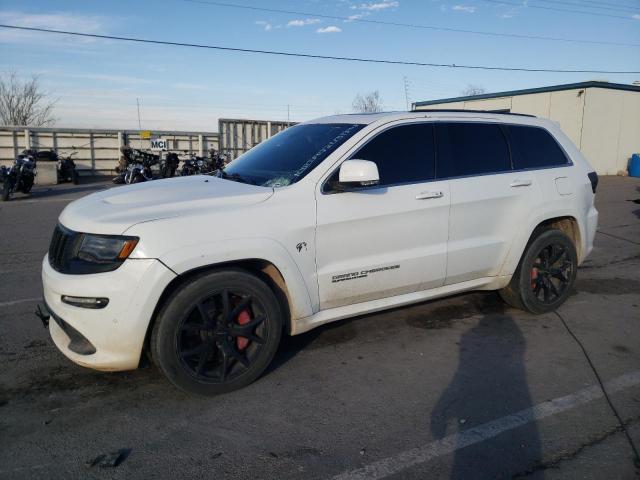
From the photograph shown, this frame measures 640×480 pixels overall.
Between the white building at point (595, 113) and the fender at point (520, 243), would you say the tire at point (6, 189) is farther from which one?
the white building at point (595, 113)

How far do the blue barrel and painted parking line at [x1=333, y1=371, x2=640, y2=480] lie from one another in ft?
78.4

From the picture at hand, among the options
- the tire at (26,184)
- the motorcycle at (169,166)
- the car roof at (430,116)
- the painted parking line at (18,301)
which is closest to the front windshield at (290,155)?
the car roof at (430,116)

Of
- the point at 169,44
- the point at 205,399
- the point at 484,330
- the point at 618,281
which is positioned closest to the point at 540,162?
the point at 484,330

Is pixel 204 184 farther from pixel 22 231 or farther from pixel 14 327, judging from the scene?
pixel 22 231

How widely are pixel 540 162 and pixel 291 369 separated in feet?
10.2

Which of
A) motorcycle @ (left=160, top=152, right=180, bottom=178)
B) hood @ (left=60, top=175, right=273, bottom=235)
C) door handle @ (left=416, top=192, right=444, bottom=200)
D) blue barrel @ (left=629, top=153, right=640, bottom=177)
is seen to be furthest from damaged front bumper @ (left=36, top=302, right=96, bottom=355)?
blue barrel @ (left=629, top=153, right=640, bottom=177)

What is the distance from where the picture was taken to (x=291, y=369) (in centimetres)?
390

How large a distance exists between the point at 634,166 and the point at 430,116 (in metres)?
24.0

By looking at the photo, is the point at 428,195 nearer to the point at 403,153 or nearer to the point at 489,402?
the point at 403,153

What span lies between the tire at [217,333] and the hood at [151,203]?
0.46 metres

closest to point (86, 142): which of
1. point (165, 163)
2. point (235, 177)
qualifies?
point (165, 163)

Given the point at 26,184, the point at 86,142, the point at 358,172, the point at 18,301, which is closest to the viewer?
the point at 358,172

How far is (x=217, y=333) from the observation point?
3.43 meters

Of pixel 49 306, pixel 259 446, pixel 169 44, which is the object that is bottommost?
pixel 259 446
